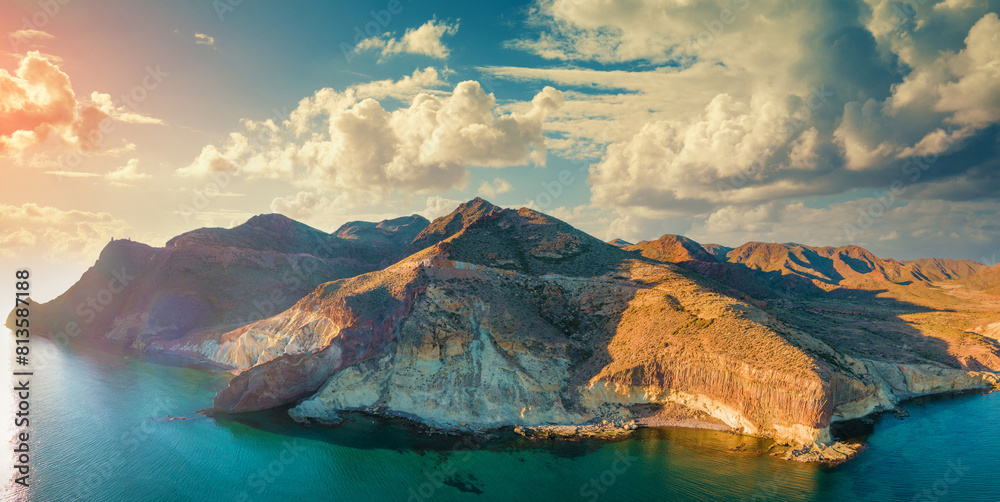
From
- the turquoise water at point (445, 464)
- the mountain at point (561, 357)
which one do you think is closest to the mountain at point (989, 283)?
the mountain at point (561, 357)

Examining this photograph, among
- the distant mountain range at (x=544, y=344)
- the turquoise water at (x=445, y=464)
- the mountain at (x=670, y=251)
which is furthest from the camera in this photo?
the mountain at (x=670, y=251)

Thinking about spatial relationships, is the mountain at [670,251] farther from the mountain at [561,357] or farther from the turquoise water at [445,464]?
the turquoise water at [445,464]

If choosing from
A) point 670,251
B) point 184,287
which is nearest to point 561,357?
point 670,251

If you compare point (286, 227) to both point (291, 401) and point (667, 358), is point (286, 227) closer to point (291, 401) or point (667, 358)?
point (291, 401)

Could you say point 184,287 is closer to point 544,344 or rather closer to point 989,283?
point 544,344

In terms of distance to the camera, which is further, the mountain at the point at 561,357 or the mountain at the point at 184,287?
the mountain at the point at 184,287

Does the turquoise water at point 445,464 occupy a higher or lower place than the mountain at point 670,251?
lower

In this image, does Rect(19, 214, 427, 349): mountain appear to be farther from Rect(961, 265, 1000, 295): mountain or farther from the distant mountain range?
Rect(961, 265, 1000, 295): mountain
